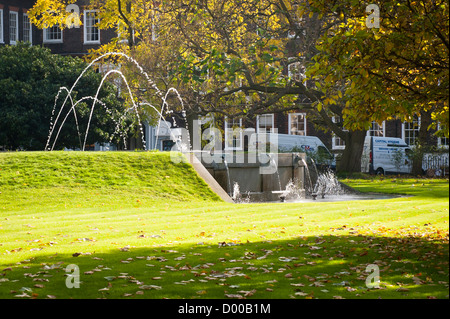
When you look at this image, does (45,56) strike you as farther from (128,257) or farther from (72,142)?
(128,257)

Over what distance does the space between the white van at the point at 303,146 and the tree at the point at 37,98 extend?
11.1m

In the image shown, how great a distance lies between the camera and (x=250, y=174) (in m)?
22.4

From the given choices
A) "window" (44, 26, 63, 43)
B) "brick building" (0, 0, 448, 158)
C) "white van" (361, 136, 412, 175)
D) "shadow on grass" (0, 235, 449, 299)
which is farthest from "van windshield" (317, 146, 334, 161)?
"shadow on grass" (0, 235, 449, 299)

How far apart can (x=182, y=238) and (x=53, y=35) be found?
1801 inches

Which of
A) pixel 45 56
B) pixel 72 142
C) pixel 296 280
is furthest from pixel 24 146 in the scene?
pixel 296 280

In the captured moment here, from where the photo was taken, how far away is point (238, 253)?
10797mm

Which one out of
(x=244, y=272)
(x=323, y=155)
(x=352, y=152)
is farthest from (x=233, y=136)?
(x=244, y=272)

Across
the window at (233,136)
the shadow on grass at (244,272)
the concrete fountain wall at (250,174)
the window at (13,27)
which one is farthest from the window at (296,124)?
the shadow on grass at (244,272)

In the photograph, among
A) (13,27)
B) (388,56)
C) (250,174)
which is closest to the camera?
(388,56)

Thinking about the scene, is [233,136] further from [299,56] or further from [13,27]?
[299,56]

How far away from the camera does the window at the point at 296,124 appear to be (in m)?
52.4

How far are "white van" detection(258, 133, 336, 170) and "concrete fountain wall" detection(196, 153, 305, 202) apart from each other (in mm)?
18644

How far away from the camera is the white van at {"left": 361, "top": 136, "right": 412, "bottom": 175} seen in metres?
42.8
